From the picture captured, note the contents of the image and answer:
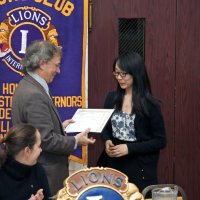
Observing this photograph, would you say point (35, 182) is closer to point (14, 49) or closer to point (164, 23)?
point (14, 49)

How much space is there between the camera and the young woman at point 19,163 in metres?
2.62

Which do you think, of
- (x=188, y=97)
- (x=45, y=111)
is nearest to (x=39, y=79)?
(x=45, y=111)

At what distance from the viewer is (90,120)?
3.24 meters

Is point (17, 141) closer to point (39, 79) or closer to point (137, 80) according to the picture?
point (39, 79)

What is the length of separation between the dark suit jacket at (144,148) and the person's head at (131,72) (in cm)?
14

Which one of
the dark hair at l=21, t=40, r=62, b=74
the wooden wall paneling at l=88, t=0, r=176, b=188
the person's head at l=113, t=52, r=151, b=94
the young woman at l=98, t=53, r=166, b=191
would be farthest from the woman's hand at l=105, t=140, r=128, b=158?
the wooden wall paneling at l=88, t=0, r=176, b=188

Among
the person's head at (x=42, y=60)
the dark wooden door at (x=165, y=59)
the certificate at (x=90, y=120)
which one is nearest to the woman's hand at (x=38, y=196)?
the certificate at (x=90, y=120)

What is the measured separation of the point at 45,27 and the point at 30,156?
160cm

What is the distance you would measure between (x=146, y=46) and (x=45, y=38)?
832 millimetres

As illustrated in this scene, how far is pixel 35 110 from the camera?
3008mm

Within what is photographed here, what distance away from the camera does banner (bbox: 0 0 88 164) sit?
3.98 m

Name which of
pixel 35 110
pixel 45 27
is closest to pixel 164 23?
pixel 45 27

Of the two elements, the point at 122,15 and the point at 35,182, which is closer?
the point at 35,182

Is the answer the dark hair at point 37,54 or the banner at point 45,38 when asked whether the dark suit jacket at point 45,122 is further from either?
the banner at point 45,38
